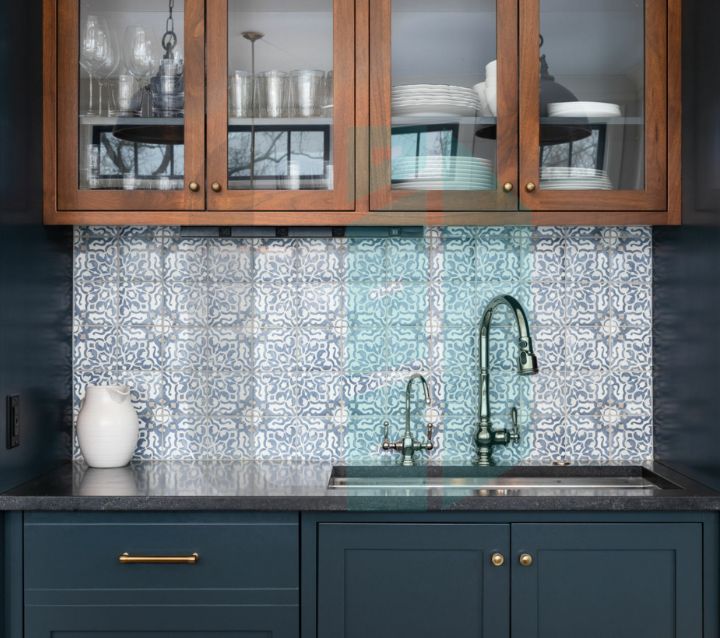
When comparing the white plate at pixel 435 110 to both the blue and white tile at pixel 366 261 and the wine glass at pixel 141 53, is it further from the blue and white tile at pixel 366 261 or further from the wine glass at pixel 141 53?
the wine glass at pixel 141 53

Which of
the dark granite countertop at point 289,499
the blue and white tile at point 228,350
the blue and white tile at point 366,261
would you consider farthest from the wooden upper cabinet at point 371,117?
the dark granite countertop at point 289,499

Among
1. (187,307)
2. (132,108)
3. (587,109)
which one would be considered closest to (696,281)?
(587,109)

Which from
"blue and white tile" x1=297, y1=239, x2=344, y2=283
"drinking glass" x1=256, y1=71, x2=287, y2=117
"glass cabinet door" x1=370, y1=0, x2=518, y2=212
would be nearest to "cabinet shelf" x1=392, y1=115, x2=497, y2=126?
"glass cabinet door" x1=370, y1=0, x2=518, y2=212

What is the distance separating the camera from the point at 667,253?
216 centimetres

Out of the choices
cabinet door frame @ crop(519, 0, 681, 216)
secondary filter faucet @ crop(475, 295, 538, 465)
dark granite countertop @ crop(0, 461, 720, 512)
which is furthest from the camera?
secondary filter faucet @ crop(475, 295, 538, 465)

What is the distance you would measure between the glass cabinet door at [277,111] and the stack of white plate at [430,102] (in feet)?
0.45

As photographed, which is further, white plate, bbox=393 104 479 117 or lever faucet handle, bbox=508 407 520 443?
lever faucet handle, bbox=508 407 520 443

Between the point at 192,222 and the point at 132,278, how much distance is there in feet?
1.24

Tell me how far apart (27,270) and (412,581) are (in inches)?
47.5

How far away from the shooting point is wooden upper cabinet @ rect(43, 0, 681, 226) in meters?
2.02

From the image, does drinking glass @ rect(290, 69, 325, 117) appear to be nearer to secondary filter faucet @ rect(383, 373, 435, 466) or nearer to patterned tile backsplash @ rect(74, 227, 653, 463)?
patterned tile backsplash @ rect(74, 227, 653, 463)

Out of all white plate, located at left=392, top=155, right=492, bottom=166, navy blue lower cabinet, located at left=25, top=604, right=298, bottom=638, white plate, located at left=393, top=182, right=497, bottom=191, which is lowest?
navy blue lower cabinet, located at left=25, top=604, right=298, bottom=638

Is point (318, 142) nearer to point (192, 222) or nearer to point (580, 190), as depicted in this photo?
point (192, 222)

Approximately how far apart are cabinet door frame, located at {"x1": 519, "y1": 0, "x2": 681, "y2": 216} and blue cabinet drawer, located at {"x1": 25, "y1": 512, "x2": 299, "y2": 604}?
3.46 ft
